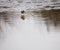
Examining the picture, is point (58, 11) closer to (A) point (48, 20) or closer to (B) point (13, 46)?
(A) point (48, 20)

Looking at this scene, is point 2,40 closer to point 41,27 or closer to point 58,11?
point 41,27

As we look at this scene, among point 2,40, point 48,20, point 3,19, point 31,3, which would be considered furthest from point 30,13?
point 2,40

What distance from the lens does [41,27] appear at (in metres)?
1.27

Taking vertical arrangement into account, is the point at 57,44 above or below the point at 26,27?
below

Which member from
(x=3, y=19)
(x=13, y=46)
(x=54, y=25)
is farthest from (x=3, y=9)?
(x=54, y=25)

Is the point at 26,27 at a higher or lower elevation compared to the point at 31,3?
lower

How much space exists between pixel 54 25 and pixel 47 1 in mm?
281

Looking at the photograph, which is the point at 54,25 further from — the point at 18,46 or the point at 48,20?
the point at 18,46

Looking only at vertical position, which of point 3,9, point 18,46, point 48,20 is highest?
point 3,9

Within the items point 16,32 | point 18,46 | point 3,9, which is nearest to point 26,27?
point 16,32

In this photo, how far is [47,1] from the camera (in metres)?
1.25

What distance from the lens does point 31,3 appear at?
126 centimetres

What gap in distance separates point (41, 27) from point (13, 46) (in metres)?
0.38

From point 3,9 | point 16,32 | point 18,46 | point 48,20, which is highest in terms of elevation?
point 3,9
